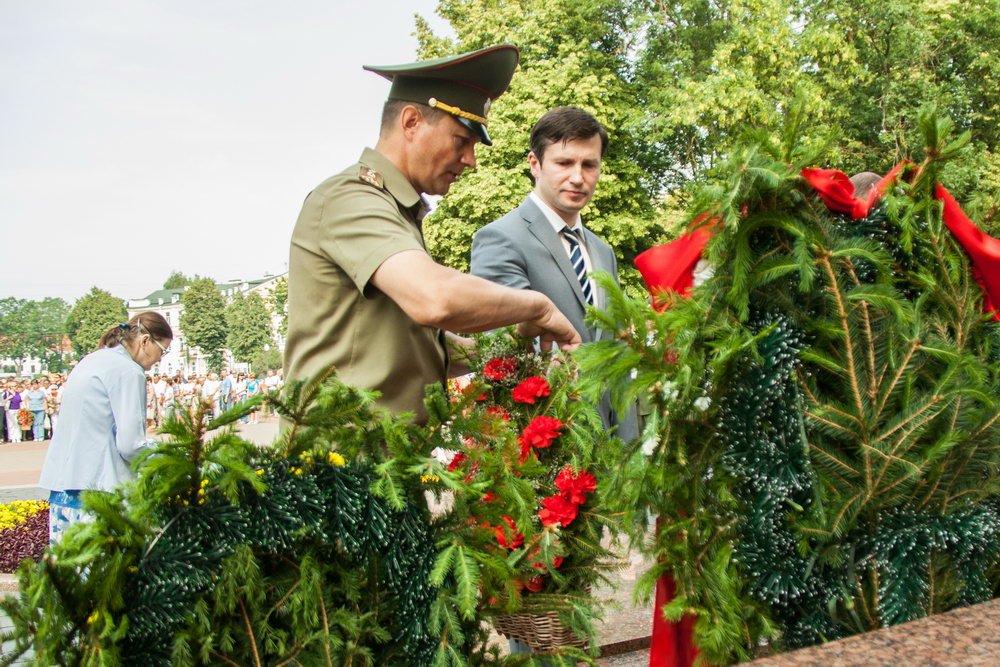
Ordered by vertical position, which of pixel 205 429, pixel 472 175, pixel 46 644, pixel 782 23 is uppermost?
pixel 782 23

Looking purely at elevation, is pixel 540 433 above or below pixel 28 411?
below

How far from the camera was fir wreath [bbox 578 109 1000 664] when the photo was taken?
6.17 feet

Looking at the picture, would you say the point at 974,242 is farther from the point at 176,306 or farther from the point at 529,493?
the point at 176,306

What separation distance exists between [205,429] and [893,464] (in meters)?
1.45

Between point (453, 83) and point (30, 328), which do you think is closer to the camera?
point (453, 83)

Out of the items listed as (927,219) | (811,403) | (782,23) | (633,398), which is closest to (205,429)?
(633,398)

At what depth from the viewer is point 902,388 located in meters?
1.91

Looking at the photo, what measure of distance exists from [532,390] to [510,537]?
30.6 inches

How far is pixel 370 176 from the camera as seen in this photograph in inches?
95.5

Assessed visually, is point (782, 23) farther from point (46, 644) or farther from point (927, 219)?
point (46, 644)

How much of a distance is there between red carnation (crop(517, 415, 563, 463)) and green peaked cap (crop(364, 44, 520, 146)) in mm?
915

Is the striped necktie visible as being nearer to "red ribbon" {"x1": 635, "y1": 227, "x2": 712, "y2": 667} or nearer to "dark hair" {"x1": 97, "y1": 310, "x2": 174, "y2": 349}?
"red ribbon" {"x1": 635, "y1": 227, "x2": 712, "y2": 667}

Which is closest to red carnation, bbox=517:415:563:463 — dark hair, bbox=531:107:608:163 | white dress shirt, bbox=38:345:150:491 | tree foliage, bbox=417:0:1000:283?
dark hair, bbox=531:107:608:163

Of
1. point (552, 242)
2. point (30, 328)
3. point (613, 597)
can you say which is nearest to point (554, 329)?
point (613, 597)
